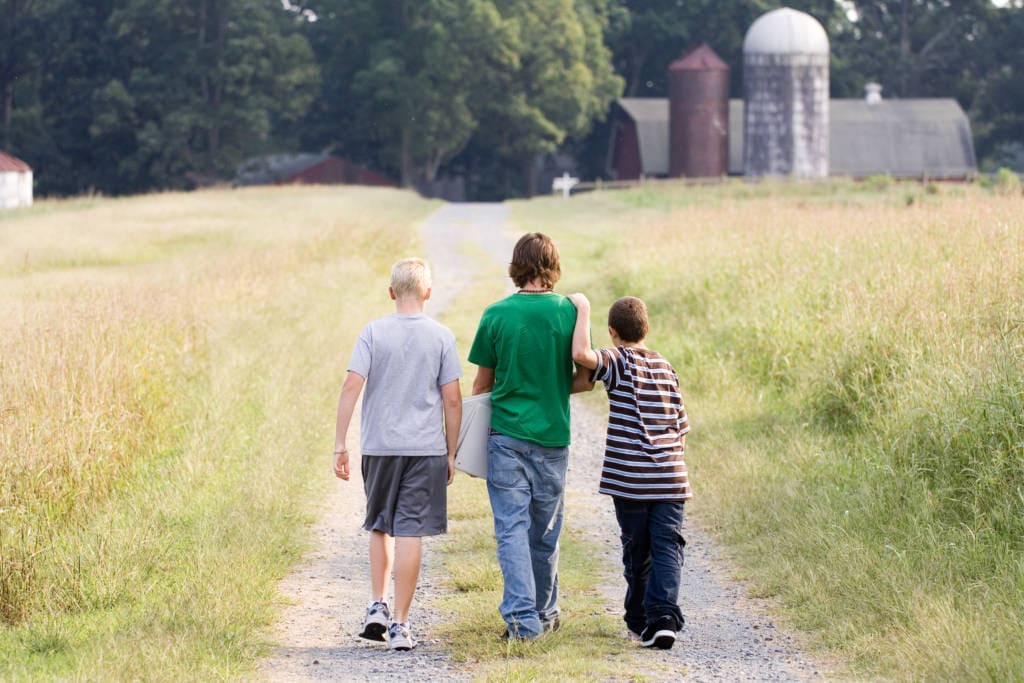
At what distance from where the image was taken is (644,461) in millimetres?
5461

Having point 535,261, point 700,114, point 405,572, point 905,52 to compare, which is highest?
point 905,52

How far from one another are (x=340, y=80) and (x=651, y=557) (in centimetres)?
6399

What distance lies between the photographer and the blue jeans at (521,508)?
5395 millimetres

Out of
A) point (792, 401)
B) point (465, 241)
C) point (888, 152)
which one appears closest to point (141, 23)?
point (888, 152)

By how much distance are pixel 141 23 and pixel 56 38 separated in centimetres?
415

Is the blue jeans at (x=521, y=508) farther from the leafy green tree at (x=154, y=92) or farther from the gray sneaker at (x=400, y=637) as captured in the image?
the leafy green tree at (x=154, y=92)

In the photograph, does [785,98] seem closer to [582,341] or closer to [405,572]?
[582,341]

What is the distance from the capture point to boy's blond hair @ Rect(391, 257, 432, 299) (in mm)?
5426

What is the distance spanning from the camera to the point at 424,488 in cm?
543

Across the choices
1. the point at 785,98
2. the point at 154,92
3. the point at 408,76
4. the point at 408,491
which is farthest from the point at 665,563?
the point at 408,76

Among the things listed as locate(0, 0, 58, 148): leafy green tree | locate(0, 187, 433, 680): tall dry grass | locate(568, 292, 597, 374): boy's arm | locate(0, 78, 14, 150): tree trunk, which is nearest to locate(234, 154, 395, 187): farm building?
locate(0, 78, 14, 150): tree trunk

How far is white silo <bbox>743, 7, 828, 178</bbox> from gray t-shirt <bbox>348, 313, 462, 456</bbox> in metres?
49.6

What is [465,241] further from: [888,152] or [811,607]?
[888,152]

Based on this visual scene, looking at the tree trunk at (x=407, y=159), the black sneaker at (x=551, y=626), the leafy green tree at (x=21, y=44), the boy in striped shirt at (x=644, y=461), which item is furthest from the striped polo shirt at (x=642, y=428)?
the leafy green tree at (x=21, y=44)
